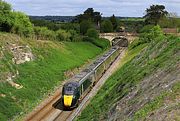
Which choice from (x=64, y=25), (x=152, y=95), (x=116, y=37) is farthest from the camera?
(x=116, y=37)

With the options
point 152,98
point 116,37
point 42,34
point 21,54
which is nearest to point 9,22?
point 21,54

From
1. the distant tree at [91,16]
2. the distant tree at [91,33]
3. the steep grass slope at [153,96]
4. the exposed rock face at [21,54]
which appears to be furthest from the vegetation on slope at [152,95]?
the distant tree at [91,16]

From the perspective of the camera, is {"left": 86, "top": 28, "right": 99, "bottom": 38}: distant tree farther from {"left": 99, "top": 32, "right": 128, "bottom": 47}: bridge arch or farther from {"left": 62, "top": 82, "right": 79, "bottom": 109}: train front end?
{"left": 62, "top": 82, "right": 79, "bottom": 109}: train front end

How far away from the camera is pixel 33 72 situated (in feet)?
193

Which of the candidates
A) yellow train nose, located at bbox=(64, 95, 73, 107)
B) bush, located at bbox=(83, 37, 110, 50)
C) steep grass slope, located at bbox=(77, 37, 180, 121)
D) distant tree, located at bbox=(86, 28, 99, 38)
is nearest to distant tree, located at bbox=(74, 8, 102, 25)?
distant tree, located at bbox=(86, 28, 99, 38)

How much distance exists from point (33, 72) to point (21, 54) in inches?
184

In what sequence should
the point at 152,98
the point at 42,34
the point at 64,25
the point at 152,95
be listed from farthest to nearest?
1. the point at 64,25
2. the point at 42,34
3. the point at 152,95
4. the point at 152,98

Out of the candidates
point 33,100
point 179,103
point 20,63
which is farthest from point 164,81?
point 20,63

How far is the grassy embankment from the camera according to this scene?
44.7 meters

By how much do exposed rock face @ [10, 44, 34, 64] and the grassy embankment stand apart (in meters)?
0.83

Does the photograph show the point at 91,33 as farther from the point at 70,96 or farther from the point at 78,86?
the point at 70,96

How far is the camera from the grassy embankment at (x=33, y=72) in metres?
44.7

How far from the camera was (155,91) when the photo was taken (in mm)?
25188

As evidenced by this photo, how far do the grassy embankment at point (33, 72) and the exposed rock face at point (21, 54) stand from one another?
83 centimetres
